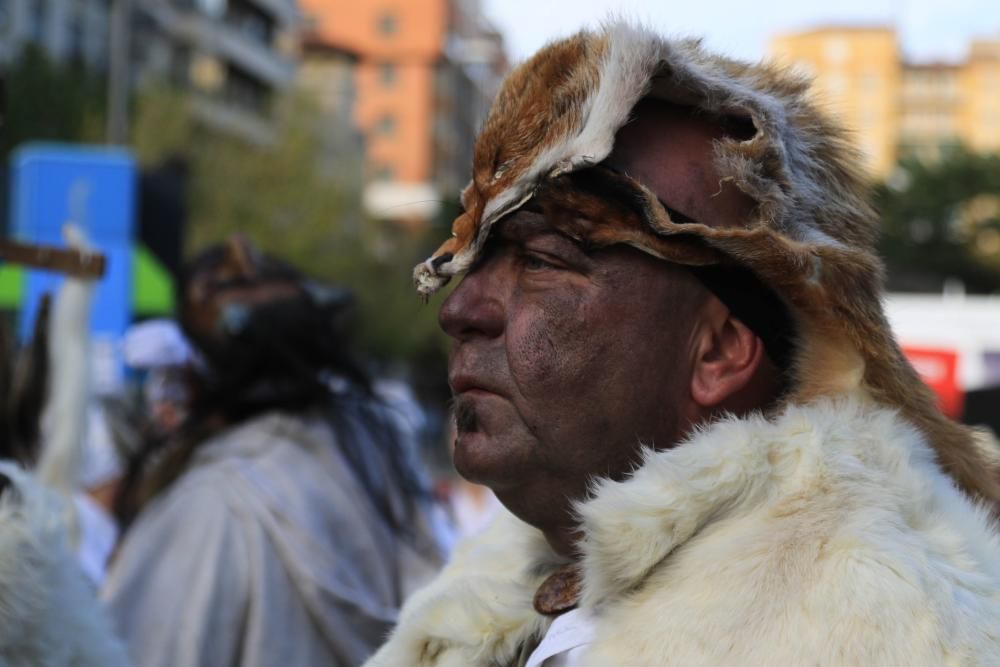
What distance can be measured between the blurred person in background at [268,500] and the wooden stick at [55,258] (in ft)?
2.19

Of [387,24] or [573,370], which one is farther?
[387,24]

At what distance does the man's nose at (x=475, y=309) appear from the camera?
1513 mm

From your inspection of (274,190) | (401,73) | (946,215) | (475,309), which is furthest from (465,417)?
(401,73)

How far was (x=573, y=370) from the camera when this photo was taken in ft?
4.76

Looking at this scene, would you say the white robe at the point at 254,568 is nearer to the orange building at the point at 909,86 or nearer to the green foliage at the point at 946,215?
the green foliage at the point at 946,215

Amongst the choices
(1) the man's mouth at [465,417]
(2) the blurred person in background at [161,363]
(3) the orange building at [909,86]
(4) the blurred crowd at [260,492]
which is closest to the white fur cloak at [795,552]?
(1) the man's mouth at [465,417]

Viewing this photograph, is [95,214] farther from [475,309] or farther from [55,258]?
[475,309]

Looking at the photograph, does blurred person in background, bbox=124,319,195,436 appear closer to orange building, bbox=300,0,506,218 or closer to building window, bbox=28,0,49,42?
building window, bbox=28,0,49,42

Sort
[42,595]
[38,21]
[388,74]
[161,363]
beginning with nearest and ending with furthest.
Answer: [42,595] → [161,363] → [38,21] → [388,74]

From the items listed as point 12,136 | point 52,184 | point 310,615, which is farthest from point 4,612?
point 12,136

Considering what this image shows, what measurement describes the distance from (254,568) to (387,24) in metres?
68.0

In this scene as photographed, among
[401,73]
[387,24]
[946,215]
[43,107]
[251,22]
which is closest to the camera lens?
[946,215]

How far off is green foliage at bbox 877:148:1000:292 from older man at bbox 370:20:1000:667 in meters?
14.2

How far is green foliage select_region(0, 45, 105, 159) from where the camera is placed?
1984 centimetres
